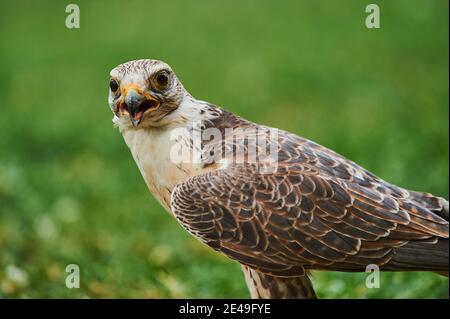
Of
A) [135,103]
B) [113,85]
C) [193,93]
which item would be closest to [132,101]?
[135,103]

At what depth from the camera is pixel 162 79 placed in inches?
166

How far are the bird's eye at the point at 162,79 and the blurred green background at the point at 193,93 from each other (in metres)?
1.66

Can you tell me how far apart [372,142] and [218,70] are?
3217mm

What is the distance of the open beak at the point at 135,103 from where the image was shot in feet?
13.3

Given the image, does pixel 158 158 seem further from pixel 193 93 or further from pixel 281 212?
pixel 193 93

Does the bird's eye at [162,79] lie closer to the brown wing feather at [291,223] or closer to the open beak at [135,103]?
the open beak at [135,103]

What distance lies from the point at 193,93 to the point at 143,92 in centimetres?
503

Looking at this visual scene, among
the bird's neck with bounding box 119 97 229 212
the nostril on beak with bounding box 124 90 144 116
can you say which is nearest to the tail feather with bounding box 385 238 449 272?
the bird's neck with bounding box 119 97 229 212

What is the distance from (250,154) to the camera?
14.6ft

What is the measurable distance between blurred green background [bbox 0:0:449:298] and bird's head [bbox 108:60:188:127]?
153 cm

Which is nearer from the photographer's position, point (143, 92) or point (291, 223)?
point (143, 92)

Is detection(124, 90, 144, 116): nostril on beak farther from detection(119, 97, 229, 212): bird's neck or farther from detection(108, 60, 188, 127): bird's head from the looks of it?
detection(119, 97, 229, 212): bird's neck

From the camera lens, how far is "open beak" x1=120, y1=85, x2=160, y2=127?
4.05m

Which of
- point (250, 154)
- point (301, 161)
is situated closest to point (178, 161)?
point (250, 154)
